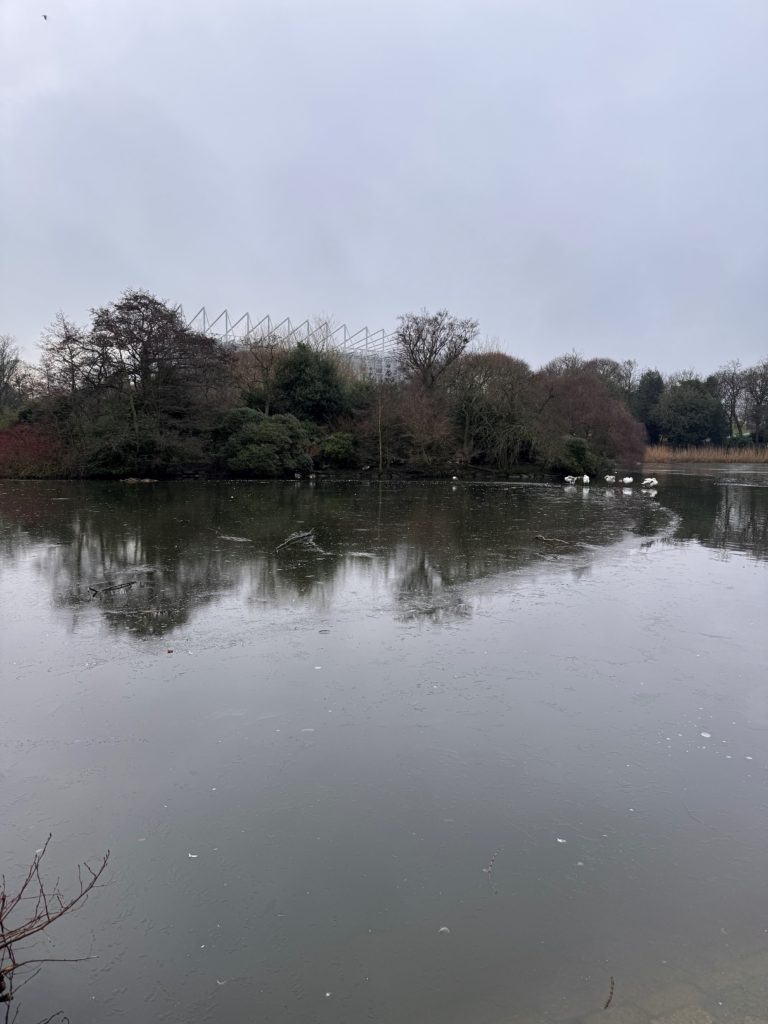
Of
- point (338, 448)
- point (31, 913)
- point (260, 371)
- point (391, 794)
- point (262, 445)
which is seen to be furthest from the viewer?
point (260, 371)

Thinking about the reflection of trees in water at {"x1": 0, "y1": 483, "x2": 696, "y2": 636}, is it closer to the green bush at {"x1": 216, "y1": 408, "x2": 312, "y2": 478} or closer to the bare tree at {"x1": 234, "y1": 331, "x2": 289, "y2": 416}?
the green bush at {"x1": 216, "y1": 408, "x2": 312, "y2": 478}

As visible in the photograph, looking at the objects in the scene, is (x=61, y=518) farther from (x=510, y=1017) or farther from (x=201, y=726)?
(x=510, y=1017)

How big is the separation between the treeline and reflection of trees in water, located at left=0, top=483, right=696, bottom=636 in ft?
17.4

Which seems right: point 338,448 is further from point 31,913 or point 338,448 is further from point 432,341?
point 31,913

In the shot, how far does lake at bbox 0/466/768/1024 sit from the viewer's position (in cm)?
274

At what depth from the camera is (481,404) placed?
107ft

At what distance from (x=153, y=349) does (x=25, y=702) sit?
953 inches

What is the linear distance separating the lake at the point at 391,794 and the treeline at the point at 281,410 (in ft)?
64.2

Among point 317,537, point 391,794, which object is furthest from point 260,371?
Result: point 391,794

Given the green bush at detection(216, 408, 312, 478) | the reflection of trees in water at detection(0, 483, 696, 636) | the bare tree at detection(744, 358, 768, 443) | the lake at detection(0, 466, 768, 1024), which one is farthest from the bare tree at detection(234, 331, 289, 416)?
the bare tree at detection(744, 358, 768, 443)

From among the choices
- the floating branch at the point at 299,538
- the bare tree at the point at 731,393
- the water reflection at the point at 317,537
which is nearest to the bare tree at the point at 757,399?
the bare tree at the point at 731,393

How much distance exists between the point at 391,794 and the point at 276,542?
8.62m

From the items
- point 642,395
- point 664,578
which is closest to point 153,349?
point 664,578

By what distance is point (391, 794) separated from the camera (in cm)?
399
